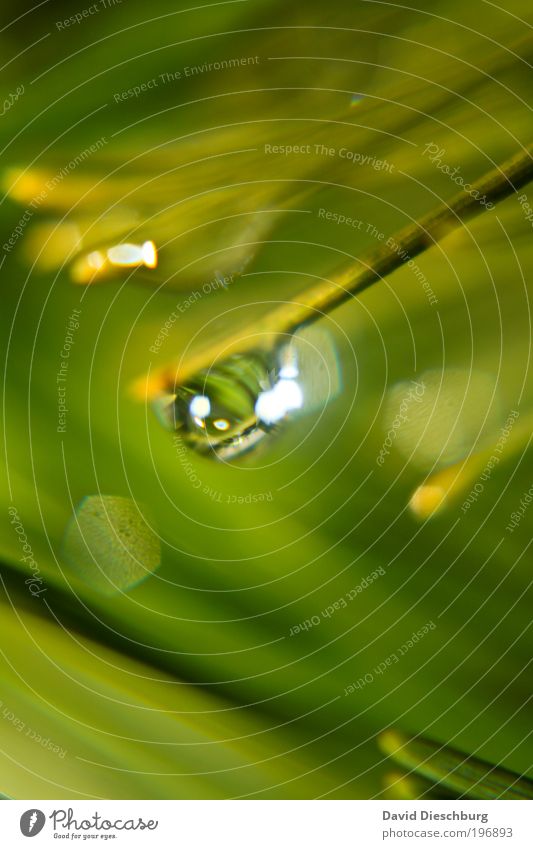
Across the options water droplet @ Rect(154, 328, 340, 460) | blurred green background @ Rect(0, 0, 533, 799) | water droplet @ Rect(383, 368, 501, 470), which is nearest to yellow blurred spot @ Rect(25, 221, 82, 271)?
blurred green background @ Rect(0, 0, 533, 799)

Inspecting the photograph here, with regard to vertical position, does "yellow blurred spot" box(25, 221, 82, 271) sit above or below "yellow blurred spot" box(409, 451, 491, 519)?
above

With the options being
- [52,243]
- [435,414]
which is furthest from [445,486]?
[52,243]

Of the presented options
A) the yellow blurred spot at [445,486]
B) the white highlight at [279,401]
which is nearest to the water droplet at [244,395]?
the white highlight at [279,401]

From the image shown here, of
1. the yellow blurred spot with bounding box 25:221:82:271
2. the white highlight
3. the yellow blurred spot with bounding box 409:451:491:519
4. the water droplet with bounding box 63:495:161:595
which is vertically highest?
the yellow blurred spot with bounding box 25:221:82:271

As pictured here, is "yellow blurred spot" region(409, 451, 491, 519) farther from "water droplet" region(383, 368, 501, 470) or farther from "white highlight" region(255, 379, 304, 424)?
"white highlight" region(255, 379, 304, 424)

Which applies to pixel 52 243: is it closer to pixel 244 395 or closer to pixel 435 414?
pixel 244 395

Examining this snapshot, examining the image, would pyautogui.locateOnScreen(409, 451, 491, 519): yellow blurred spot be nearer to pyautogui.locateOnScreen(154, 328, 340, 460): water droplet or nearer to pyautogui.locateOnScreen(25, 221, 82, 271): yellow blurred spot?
pyautogui.locateOnScreen(154, 328, 340, 460): water droplet
